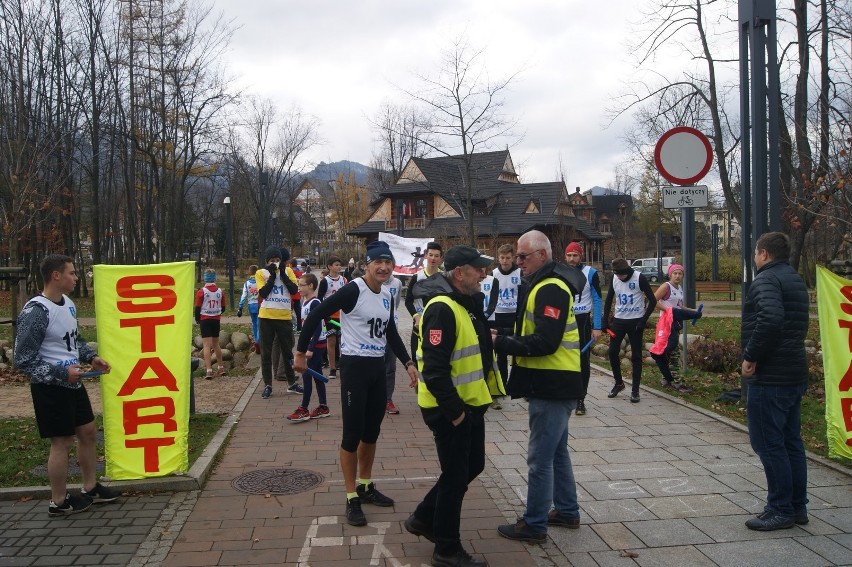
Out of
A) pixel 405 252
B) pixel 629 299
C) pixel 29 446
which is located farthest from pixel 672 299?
pixel 405 252

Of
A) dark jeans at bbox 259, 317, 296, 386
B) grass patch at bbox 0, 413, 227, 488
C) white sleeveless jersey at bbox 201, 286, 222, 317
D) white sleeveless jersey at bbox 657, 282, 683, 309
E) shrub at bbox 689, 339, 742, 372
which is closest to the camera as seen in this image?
grass patch at bbox 0, 413, 227, 488

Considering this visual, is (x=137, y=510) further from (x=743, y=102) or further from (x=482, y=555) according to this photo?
(x=743, y=102)

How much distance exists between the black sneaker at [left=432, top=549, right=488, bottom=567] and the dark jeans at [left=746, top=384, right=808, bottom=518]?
2.15m

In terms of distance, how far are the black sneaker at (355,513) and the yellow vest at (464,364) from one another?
119 cm

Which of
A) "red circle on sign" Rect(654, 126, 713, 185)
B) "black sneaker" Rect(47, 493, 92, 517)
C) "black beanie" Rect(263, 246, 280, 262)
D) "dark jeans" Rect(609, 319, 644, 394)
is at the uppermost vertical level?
"red circle on sign" Rect(654, 126, 713, 185)

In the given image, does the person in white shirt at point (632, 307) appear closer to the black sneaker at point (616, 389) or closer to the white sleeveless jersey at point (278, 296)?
the black sneaker at point (616, 389)

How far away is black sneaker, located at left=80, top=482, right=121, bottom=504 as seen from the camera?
5332 millimetres

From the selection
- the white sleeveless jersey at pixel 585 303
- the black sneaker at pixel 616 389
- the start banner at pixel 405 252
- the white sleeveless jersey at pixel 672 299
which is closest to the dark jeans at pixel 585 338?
the white sleeveless jersey at pixel 585 303

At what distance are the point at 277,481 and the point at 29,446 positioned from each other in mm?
2918

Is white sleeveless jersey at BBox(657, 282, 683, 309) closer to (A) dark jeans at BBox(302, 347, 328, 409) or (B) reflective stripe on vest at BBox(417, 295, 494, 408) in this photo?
(A) dark jeans at BBox(302, 347, 328, 409)

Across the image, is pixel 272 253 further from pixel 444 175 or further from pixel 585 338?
pixel 444 175

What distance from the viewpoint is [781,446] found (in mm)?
4797

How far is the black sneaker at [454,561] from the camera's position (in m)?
4.14


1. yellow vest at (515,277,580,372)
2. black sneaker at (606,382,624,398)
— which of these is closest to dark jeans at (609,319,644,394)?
black sneaker at (606,382,624,398)
